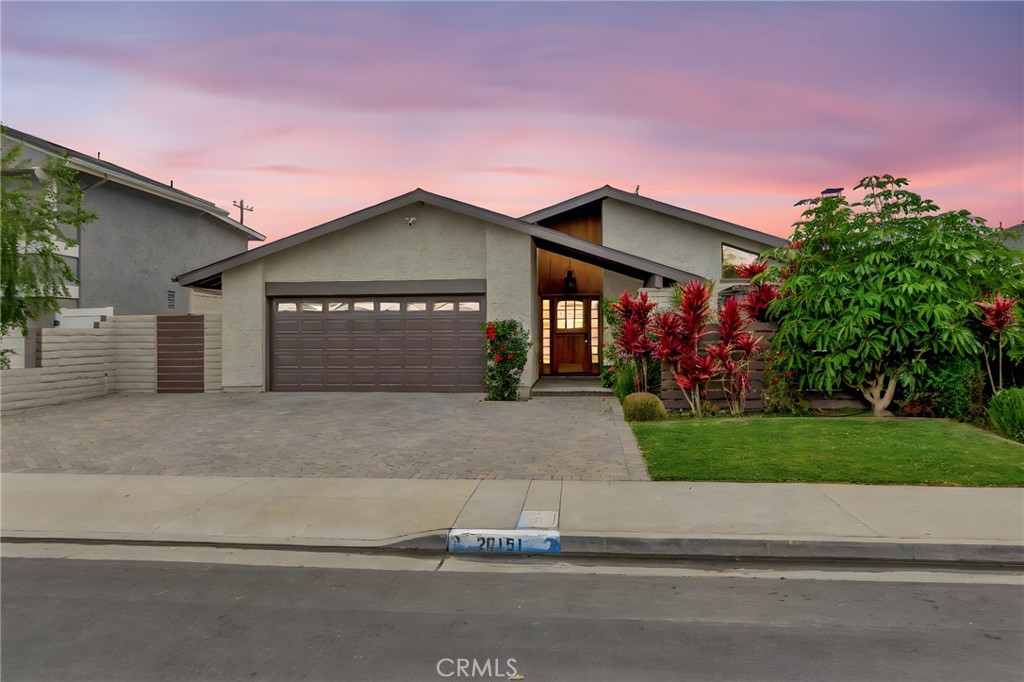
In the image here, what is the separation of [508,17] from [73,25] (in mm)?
7747

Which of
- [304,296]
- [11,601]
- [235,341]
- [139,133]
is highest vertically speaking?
[139,133]

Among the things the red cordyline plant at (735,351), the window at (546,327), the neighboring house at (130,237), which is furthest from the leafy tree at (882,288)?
the neighboring house at (130,237)

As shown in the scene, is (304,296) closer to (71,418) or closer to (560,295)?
(71,418)

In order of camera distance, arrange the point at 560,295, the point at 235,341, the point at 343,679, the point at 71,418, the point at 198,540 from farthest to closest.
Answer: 1. the point at 560,295
2. the point at 235,341
3. the point at 71,418
4. the point at 198,540
5. the point at 343,679

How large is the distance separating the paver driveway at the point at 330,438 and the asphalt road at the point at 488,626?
3.15 metres

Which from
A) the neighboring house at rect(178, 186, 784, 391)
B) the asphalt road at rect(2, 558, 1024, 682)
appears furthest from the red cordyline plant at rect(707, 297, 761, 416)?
the asphalt road at rect(2, 558, 1024, 682)

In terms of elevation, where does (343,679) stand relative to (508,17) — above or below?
below

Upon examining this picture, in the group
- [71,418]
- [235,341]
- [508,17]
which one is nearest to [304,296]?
[235,341]

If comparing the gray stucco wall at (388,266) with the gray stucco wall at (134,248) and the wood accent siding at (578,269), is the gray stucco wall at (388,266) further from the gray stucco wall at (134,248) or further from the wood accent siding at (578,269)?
the gray stucco wall at (134,248)

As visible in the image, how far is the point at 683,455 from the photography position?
8.73 metres

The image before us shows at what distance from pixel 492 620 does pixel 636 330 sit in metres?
9.70

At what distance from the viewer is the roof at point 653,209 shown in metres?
18.6

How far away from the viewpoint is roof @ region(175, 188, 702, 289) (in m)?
15.6

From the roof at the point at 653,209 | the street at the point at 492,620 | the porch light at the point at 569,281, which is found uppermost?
the roof at the point at 653,209
